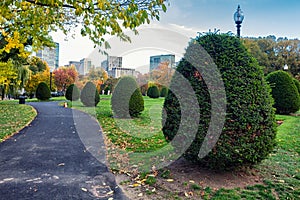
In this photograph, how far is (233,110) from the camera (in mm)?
3385

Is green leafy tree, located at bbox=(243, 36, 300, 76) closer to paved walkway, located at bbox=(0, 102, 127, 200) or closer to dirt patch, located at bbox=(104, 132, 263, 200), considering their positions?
paved walkway, located at bbox=(0, 102, 127, 200)

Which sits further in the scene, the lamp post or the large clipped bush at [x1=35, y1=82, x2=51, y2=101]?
the large clipped bush at [x1=35, y1=82, x2=51, y2=101]

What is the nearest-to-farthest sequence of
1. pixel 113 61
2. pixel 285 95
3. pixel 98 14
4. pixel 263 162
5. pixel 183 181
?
pixel 183 181 → pixel 98 14 → pixel 263 162 → pixel 285 95 → pixel 113 61

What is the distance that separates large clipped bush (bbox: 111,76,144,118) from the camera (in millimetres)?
11133

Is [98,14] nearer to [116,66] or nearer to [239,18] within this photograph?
[239,18]

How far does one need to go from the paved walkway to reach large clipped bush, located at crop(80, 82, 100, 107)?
384 inches

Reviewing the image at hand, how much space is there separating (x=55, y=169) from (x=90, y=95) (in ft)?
44.3

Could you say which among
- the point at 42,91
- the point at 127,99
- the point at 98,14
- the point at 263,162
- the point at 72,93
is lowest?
the point at 263,162

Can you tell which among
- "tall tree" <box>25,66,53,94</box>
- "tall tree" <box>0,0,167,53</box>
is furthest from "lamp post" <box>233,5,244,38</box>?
"tall tree" <box>25,66,53,94</box>

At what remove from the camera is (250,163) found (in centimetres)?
359

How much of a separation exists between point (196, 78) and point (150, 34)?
4.42 meters

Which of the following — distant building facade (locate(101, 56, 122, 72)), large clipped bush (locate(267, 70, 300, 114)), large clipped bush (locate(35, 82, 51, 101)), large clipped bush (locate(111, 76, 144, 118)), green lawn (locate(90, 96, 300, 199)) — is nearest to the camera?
green lawn (locate(90, 96, 300, 199))

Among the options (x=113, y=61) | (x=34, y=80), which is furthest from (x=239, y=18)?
(x=34, y=80)

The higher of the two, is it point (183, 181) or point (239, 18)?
point (239, 18)
